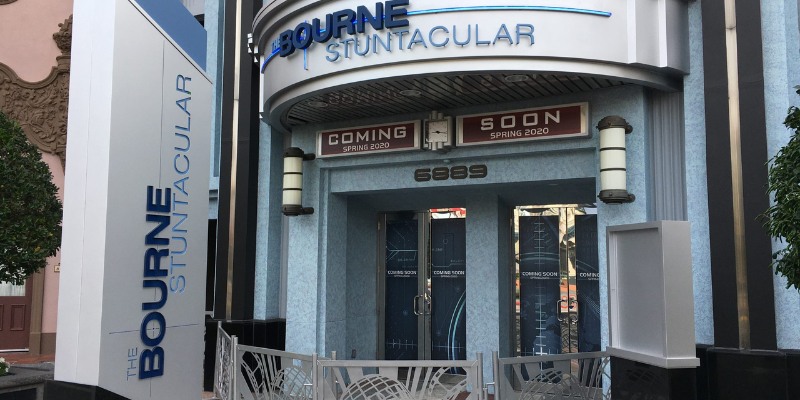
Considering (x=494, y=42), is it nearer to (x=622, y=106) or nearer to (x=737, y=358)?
(x=622, y=106)

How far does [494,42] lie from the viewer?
7.18 meters

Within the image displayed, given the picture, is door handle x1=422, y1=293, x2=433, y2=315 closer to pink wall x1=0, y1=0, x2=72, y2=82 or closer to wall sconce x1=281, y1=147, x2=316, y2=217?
wall sconce x1=281, y1=147, x2=316, y2=217

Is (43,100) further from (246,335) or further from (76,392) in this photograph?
(76,392)

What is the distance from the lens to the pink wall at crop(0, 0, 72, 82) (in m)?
13.8

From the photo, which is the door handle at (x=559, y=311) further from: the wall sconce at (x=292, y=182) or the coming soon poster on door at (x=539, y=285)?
the wall sconce at (x=292, y=182)

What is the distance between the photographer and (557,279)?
9.74 metres

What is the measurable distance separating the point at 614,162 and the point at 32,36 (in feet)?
39.2

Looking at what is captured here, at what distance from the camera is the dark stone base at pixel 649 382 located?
199 inches

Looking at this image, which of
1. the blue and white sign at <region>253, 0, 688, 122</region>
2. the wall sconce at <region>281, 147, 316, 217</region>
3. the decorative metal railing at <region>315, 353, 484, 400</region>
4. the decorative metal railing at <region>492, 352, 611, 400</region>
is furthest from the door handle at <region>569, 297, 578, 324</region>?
the wall sconce at <region>281, 147, 316, 217</region>

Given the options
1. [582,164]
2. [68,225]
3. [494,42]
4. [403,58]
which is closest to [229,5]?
[403,58]

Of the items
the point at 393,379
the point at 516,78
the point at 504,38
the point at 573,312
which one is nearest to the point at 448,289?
the point at 573,312

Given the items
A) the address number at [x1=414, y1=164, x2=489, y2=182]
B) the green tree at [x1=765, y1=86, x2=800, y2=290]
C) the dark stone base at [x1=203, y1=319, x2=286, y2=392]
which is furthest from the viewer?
the dark stone base at [x1=203, y1=319, x2=286, y2=392]

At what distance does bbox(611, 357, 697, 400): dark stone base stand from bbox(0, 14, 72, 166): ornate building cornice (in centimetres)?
1177

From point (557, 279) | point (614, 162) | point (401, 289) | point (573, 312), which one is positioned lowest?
point (573, 312)
